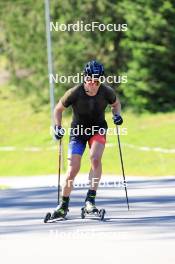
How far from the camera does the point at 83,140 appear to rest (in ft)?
40.2

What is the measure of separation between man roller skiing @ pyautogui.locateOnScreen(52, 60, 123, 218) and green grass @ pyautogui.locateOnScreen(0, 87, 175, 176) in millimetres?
9852

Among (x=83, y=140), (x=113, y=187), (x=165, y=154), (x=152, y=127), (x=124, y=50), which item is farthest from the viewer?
(x=124, y=50)

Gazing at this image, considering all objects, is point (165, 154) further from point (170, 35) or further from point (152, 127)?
point (170, 35)

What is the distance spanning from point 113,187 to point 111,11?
118 feet

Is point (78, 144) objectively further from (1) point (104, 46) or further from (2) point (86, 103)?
(1) point (104, 46)

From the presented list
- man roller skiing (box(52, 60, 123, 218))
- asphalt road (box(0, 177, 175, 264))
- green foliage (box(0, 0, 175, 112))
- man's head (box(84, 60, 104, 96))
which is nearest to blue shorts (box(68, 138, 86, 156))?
man roller skiing (box(52, 60, 123, 218))

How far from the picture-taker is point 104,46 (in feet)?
178

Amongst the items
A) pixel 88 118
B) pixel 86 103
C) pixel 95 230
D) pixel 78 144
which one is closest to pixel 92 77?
pixel 86 103

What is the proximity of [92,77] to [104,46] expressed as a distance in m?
42.5

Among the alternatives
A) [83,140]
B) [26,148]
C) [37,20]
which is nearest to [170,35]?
[26,148]

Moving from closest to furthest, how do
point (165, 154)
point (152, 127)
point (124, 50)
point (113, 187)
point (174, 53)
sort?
point (113, 187) → point (165, 154) → point (152, 127) → point (174, 53) → point (124, 50)

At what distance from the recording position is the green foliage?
44.7m

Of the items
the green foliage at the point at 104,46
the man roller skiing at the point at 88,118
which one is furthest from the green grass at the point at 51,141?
the man roller skiing at the point at 88,118

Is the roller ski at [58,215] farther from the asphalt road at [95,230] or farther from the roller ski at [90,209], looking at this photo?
the roller ski at [90,209]
